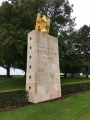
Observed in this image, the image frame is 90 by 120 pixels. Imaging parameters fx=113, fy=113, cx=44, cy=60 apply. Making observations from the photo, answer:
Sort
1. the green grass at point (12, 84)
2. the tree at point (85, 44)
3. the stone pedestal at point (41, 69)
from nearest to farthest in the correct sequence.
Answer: the stone pedestal at point (41, 69)
the green grass at point (12, 84)
the tree at point (85, 44)

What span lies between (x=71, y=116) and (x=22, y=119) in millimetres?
2113

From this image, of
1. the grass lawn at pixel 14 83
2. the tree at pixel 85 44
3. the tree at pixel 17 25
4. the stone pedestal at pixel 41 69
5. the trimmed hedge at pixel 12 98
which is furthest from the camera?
the tree at pixel 85 44

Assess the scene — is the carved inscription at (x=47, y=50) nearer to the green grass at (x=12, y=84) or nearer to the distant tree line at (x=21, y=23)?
the distant tree line at (x=21, y=23)

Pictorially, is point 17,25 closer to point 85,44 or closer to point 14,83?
point 14,83

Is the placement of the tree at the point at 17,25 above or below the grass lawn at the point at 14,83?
above

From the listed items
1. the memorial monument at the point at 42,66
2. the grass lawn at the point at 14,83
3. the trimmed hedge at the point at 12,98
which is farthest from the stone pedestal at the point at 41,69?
the grass lawn at the point at 14,83

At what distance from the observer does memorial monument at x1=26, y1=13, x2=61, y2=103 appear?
284 inches

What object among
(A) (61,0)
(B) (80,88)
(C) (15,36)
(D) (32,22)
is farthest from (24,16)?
(B) (80,88)

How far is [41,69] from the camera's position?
25.0 ft

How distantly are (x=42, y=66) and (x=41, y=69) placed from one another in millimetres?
235

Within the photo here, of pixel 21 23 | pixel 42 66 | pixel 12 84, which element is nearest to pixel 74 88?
pixel 42 66

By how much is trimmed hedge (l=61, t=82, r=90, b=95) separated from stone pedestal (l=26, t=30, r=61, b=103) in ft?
3.09

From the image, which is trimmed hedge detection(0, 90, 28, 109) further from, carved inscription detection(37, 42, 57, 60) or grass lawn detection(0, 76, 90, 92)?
grass lawn detection(0, 76, 90, 92)

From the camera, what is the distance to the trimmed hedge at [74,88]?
9470mm
